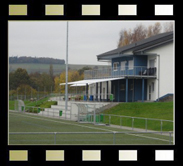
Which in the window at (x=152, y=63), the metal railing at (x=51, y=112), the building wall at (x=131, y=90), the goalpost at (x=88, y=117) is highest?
the window at (x=152, y=63)

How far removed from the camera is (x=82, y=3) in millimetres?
7566

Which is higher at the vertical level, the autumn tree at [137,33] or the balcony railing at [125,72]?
the autumn tree at [137,33]

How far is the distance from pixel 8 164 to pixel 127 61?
38053 millimetres

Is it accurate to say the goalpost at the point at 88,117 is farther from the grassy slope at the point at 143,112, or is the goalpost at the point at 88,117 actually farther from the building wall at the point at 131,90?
the building wall at the point at 131,90

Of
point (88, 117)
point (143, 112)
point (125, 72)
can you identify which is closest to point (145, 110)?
point (143, 112)

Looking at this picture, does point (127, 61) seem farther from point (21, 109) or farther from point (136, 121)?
point (136, 121)

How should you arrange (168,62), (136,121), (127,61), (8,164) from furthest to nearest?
(127,61)
(168,62)
(136,121)
(8,164)

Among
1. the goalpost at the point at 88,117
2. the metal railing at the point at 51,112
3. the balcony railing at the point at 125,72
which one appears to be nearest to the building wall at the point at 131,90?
the balcony railing at the point at 125,72

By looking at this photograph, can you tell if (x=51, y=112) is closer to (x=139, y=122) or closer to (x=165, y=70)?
(x=165, y=70)

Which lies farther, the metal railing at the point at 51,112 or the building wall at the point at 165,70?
the building wall at the point at 165,70

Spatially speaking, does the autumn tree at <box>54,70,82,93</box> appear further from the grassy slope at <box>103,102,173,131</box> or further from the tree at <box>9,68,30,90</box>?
the grassy slope at <box>103,102,173,131</box>
